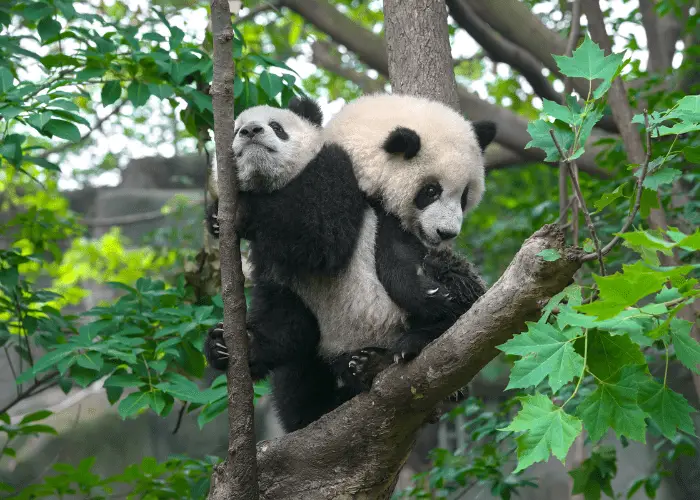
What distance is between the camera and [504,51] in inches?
245

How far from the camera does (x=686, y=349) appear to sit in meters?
1.82

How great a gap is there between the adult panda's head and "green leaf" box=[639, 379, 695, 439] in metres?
1.36

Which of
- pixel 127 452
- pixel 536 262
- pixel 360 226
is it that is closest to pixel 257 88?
pixel 360 226

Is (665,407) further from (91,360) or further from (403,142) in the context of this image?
(91,360)

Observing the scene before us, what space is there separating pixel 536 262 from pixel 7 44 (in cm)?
285

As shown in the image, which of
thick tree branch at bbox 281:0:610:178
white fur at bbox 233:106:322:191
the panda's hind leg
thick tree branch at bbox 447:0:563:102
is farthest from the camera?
thick tree branch at bbox 281:0:610:178

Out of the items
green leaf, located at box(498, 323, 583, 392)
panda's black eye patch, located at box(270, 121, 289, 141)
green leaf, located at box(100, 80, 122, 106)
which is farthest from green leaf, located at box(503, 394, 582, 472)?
green leaf, located at box(100, 80, 122, 106)

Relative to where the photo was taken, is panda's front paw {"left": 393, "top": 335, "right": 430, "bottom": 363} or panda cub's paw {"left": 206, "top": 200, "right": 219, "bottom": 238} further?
panda cub's paw {"left": 206, "top": 200, "right": 219, "bottom": 238}

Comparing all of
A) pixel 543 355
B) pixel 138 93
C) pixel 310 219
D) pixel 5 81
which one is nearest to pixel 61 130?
pixel 5 81

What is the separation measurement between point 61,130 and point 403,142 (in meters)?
1.51

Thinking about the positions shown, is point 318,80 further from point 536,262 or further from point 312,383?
point 536,262

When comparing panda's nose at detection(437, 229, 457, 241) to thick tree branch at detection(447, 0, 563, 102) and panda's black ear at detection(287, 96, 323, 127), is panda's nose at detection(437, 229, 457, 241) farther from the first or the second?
thick tree branch at detection(447, 0, 563, 102)

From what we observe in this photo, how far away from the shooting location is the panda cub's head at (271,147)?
9.46ft

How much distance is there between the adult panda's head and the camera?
3182mm
